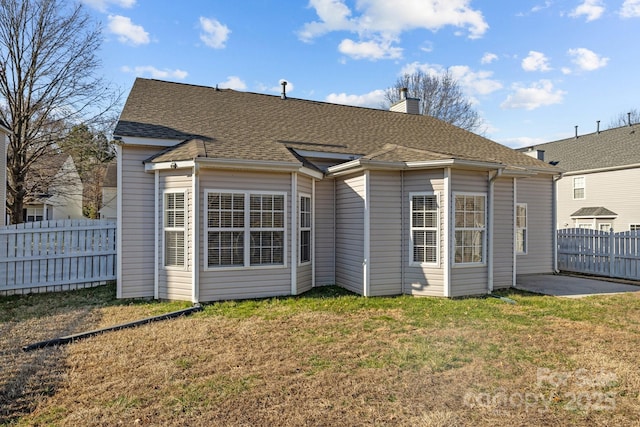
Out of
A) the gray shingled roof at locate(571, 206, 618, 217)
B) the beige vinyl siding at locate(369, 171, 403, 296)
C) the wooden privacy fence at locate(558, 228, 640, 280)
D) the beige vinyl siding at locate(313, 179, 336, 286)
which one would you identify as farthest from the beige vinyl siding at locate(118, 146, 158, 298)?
the gray shingled roof at locate(571, 206, 618, 217)

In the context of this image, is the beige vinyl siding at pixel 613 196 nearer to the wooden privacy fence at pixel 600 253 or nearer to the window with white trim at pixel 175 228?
the wooden privacy fence at pixel 600 253

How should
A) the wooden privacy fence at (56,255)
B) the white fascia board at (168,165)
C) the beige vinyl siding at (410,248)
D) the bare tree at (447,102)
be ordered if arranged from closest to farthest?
the white fascia board at (168,165) < the beige vinyl siding at (410,248) < the wooden privacy fence at (56,255) < the bare tree at (447,102)

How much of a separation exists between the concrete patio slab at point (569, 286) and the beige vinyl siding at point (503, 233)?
61 centimetres

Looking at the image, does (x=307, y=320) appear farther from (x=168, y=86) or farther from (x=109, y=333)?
(x=168, y=86)

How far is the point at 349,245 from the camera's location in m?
8.88

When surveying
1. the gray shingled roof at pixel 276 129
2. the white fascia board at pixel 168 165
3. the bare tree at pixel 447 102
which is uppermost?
the bare tree at pixel 447 102

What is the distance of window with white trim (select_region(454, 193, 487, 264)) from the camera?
324 inches

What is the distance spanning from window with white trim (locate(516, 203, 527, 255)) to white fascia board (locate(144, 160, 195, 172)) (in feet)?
32.5

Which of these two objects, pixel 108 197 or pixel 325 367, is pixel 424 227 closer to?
pixel 325 367

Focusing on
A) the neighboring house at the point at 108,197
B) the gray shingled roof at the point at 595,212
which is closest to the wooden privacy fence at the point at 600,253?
the gray shingled roof at the point at 595,212

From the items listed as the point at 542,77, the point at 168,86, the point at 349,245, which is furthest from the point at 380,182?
the point at 542,77

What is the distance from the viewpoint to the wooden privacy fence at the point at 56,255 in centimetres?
833

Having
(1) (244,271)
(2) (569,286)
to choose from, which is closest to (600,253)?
(2) (569,286)

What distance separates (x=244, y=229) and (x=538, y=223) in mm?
9652
